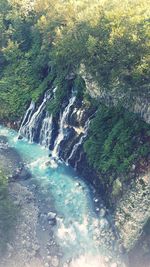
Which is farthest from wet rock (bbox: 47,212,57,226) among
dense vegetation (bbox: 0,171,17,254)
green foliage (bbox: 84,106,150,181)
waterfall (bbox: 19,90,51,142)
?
waterfall (bbox: 19,90,51,142)

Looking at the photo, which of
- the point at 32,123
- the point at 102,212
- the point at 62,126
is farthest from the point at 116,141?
the point at 32,123

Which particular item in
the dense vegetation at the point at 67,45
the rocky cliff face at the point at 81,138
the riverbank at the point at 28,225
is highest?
the dense vegetation at the point at 67,45

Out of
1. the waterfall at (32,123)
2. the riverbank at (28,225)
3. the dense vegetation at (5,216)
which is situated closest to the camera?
the riverbank at (28,225)

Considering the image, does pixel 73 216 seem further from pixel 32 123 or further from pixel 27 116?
pixel 27 116

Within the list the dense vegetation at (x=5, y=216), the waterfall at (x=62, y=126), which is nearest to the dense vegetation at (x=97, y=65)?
the waterfall at (x=62, y=126)

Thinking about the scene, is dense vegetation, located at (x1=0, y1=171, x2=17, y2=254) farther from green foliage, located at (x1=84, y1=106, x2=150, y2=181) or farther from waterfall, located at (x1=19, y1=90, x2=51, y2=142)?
waterfall, located at (x1=19, y1=90, x2=51, y2=142)

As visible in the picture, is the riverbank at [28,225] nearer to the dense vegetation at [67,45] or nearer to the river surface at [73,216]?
the river surface at [73,216]
